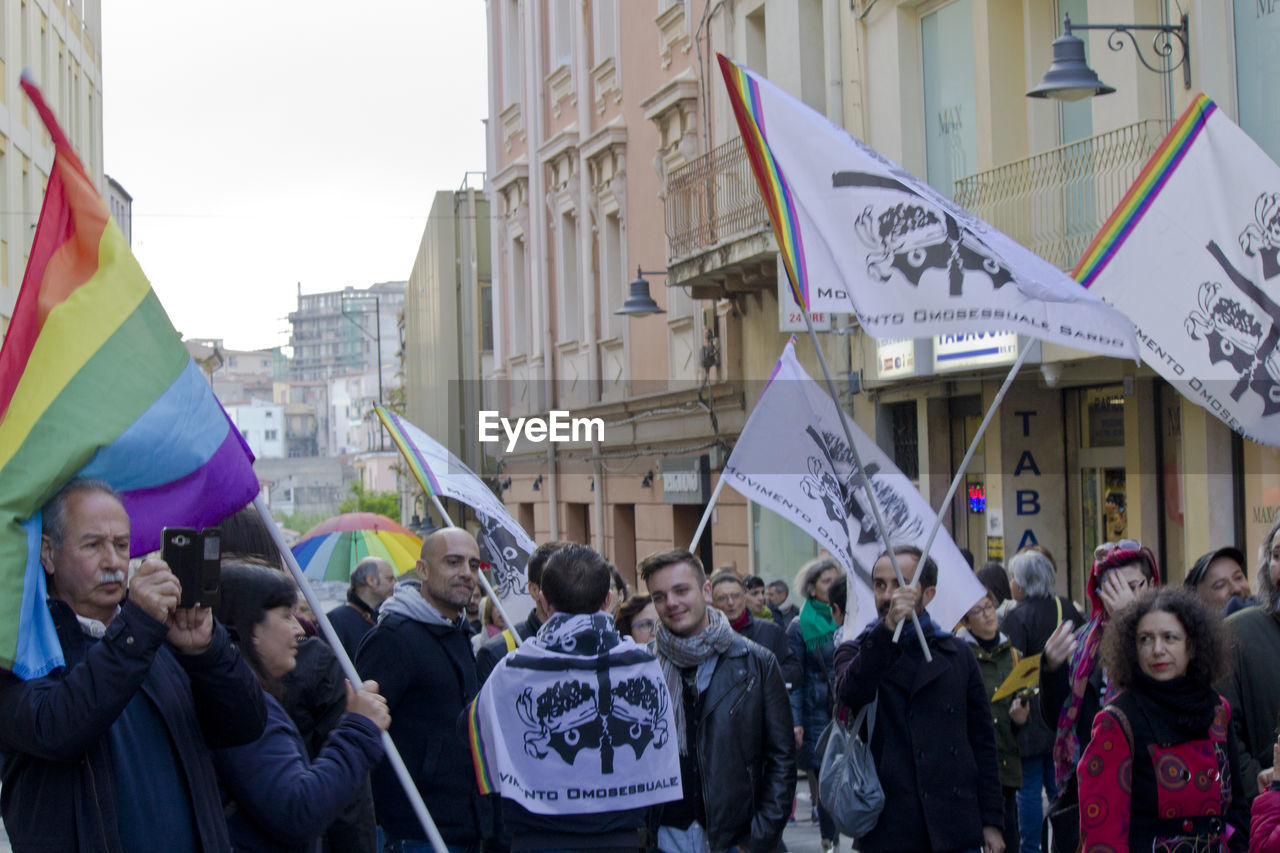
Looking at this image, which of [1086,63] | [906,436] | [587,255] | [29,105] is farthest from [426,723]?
[29,105]

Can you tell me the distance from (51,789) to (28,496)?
628mm

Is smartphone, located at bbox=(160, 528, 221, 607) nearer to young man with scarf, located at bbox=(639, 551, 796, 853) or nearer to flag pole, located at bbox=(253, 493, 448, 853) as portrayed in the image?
flag pole, located at bbox=(253, 493, 448, 853)

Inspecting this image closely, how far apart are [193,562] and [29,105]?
30453mm

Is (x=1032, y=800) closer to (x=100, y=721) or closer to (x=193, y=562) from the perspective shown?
(x=193, y=562)

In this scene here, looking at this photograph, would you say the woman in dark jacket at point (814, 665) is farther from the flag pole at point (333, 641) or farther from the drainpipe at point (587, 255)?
the drainpipe at point (587, 255)

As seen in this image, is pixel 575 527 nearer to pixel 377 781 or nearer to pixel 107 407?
pixel 377 781

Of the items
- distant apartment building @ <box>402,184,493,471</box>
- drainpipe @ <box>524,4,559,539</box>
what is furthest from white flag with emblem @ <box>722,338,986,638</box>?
distant apartment building @ <box>402,184,493,471</box>

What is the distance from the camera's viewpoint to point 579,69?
28.2 meters

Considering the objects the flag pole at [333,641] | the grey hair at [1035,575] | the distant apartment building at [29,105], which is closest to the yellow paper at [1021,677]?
the grey hair at [1035,575]

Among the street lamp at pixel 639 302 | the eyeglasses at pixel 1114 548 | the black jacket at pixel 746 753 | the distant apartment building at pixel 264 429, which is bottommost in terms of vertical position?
the black jacket at pixel 746 753

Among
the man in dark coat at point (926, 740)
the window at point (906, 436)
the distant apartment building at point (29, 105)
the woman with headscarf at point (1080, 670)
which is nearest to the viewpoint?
the woman with headscarf at point (1080, 670)

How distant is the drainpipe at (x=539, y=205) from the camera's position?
30344 mm

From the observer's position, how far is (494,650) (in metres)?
7.22

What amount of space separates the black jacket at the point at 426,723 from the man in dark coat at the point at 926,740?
147cm
